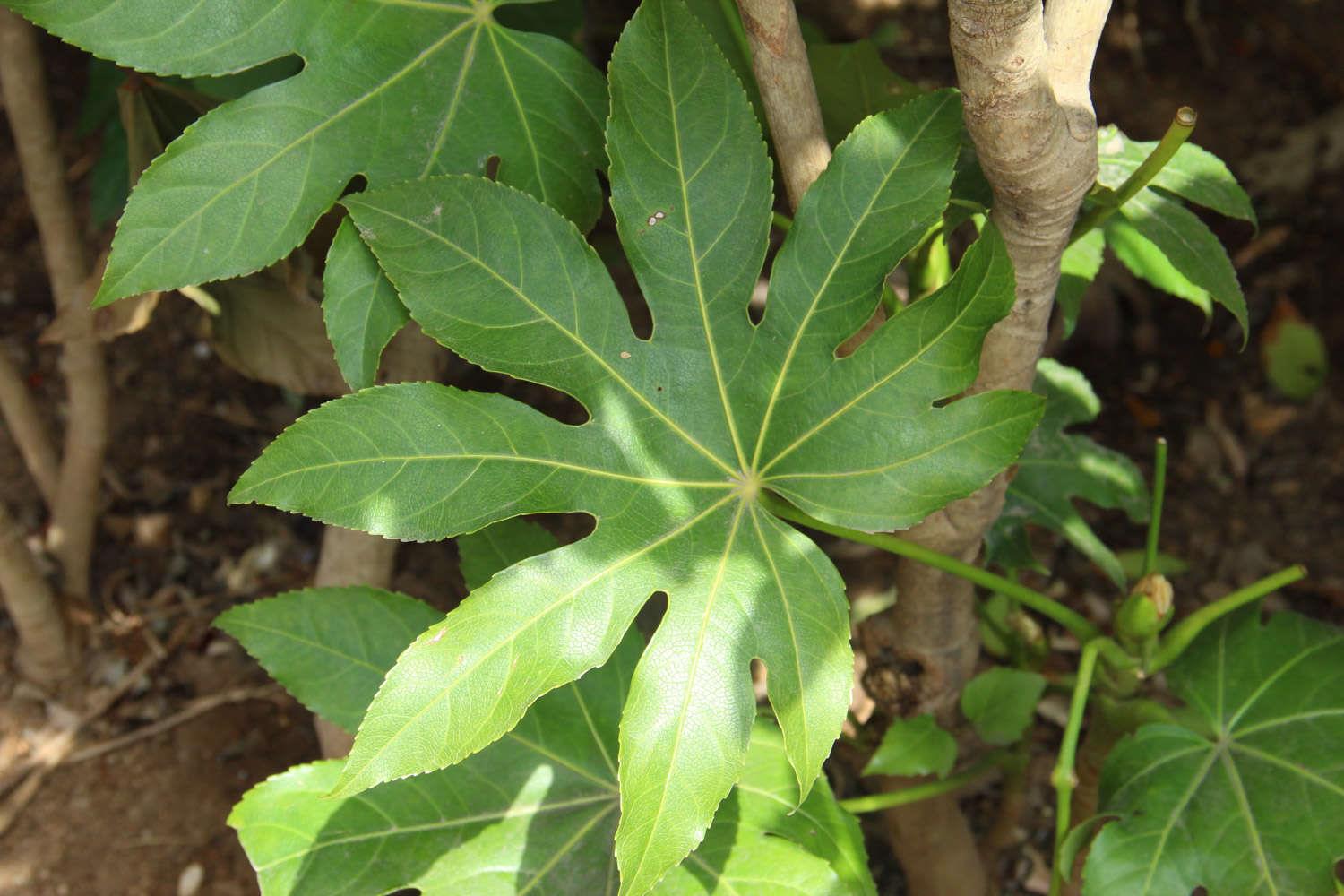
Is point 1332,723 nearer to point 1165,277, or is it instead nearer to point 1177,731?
point 1177,731

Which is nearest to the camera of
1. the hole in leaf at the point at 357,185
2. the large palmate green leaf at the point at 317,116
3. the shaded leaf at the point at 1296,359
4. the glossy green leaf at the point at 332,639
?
the large palmate green leaf at the point at 317,116

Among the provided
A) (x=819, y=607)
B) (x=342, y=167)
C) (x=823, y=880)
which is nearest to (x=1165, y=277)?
(x=819, y=607)

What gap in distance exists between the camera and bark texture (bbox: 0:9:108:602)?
4.97ft

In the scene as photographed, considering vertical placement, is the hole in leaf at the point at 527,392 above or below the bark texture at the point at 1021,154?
below

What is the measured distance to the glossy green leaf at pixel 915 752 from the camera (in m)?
1.33

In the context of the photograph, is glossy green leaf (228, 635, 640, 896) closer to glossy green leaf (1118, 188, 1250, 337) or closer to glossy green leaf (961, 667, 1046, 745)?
glossy green leaf (961, 667, 1046, 745)

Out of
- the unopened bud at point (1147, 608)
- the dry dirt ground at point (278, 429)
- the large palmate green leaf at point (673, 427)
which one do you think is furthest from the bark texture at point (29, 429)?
the unopened bud at point (1147, 608)

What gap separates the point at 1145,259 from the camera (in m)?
1.31

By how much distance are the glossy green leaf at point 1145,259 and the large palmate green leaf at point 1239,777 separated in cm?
36

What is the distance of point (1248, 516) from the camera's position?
2053 millimetres

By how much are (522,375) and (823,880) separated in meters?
0.53

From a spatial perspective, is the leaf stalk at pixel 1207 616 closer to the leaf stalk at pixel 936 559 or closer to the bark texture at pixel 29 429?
the leaf stalk at pixel 936 559

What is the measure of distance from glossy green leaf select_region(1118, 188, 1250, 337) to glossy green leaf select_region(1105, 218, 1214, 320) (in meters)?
0.19

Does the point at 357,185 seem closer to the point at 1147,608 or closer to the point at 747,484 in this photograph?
the point at 747,484
